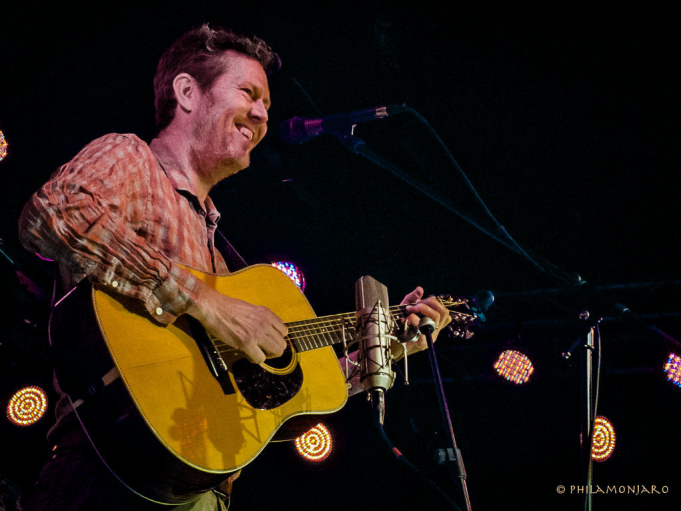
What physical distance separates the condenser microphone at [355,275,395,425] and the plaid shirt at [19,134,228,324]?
0.63 m

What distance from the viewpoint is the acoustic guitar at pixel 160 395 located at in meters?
1.67

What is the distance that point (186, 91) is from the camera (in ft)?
9.23

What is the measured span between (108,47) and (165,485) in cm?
286

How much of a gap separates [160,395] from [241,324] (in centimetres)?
43

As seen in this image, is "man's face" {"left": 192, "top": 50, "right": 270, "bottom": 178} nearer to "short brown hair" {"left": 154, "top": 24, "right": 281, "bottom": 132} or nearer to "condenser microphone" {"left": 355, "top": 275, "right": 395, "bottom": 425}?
"short brown hair" {"left": 154, "top": 24, "right": 281, "bottom": 132}

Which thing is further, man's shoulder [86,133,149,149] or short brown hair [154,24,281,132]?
short brown hair [154,24,281,132]

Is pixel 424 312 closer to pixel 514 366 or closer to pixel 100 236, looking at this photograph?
pixel 100 236

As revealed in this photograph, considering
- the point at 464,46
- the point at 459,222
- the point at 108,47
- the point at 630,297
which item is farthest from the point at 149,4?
the point at 630,297

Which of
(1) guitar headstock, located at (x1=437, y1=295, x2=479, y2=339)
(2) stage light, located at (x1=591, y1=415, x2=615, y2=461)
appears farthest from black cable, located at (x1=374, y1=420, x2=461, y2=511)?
(2) stage light, located at (x1=591, y1=415, x2=615, y2=461)

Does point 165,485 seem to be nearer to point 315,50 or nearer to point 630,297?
point 315,50

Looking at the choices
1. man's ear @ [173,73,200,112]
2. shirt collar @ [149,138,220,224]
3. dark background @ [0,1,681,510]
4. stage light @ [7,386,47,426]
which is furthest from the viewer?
stage light @ [7,386,47,426]

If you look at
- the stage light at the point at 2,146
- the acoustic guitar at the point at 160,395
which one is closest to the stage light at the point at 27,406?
the stage light at the point at 2,146

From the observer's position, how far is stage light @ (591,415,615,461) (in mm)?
4828

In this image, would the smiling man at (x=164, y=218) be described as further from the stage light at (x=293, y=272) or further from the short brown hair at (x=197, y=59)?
the stage light at (x=293, y=272)
